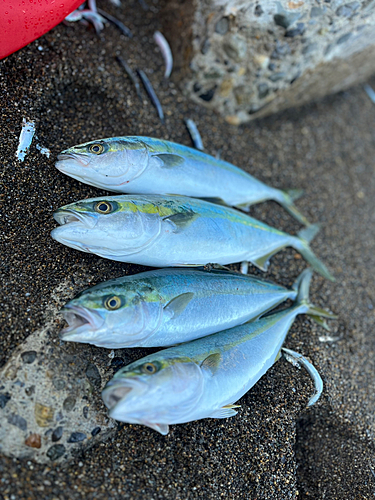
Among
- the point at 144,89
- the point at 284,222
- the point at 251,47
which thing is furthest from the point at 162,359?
the point at 251,47

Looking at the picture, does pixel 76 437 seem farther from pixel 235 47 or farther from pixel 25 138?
pixel 235 47

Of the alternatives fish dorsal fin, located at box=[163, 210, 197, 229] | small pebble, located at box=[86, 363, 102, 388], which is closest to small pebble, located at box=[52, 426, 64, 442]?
small pebble, located at box=[86, 363, 102, 388]

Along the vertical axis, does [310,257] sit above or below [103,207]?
below

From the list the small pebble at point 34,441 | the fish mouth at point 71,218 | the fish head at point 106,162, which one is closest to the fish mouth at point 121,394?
the small pebble at point 34,441

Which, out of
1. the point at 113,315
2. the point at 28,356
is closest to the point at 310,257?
the point at 113,315

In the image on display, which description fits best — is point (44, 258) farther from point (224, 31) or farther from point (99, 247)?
point (224, 31)

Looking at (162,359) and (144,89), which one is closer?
(162,359)

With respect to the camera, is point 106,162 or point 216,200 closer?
point 106,162
